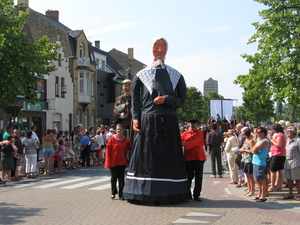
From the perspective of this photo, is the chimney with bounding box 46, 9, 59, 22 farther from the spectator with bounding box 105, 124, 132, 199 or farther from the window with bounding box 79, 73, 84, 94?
the spectator with bounding box 105, 124, 132, 199

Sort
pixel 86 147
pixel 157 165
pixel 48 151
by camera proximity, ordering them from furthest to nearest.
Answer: pixel 86 147 → pixel 48 151 → pixel 157 165

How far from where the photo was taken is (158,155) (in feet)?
26.1

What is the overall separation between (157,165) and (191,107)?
167ft

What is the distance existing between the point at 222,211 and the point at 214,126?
24.9ft

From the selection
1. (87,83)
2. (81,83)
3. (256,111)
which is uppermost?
(87,83)

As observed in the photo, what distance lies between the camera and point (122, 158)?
8.80 m

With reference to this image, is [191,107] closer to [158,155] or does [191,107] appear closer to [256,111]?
[256,111]

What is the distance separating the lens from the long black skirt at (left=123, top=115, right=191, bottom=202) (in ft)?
25.8

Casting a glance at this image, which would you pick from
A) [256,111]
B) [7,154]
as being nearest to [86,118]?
[256,111]

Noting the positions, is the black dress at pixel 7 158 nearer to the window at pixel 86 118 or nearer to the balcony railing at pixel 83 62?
the balcony railing at pixel 83 62

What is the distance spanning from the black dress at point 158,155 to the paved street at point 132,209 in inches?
11.0

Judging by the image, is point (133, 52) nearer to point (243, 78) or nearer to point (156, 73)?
point (243, 78)

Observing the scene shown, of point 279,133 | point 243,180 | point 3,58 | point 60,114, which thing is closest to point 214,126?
point 243,180

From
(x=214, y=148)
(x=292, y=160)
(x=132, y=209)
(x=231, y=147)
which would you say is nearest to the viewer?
(x=132, y=209)
